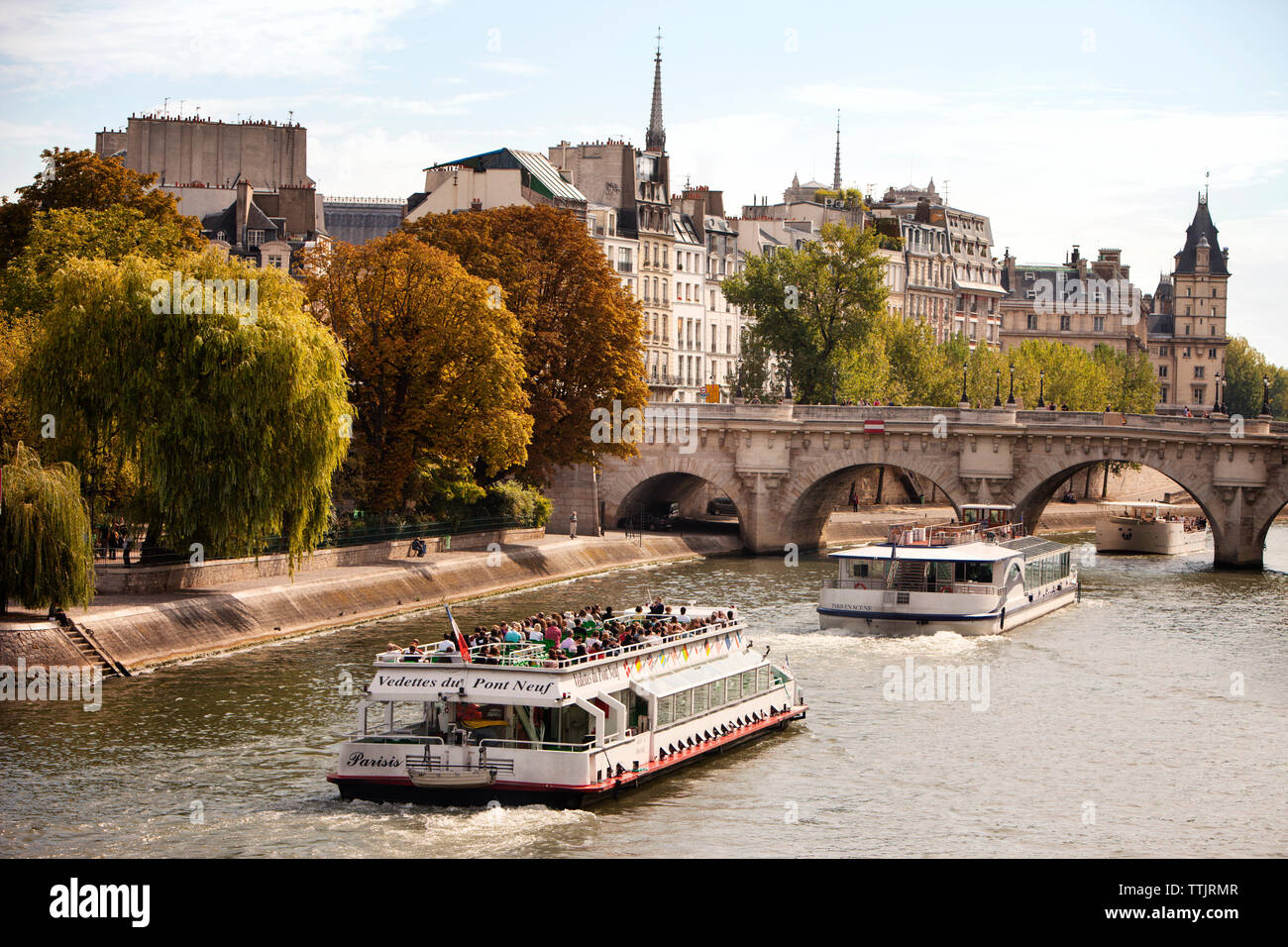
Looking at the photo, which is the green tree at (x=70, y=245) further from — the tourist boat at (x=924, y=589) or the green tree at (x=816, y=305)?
the green tree at (x=816, y=305)

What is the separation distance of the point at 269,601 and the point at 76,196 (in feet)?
70.5

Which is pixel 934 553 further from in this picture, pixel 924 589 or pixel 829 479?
pixel 829 479

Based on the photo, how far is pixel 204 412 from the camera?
5266 cm

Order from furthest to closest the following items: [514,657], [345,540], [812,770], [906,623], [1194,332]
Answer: [1194,332]
[345,540]
[906,623]
[812,770]
[514,657]

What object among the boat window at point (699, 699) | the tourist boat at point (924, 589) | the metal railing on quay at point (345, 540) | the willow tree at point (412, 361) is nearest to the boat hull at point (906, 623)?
the tourist boat at point (924, 589)

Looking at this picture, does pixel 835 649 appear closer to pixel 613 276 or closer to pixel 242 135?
pixel 613 276

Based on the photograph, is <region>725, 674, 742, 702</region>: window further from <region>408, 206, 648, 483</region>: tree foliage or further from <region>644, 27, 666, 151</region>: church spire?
<region>644, 27, 666, 151</region>: church spire

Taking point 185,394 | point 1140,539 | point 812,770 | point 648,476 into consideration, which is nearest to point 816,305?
point 1140,539

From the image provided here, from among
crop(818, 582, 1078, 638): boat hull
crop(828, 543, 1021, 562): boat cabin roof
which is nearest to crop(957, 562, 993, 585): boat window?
crop(828, 543, 1021, 562): boat cabin roof

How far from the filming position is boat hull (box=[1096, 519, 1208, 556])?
100000mm

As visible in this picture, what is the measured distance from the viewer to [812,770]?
3916 cm

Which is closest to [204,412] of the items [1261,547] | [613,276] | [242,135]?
[613,276]

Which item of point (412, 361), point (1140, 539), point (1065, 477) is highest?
point (412, 361)

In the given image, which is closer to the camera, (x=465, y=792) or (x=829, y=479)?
(x=465, y=792)
